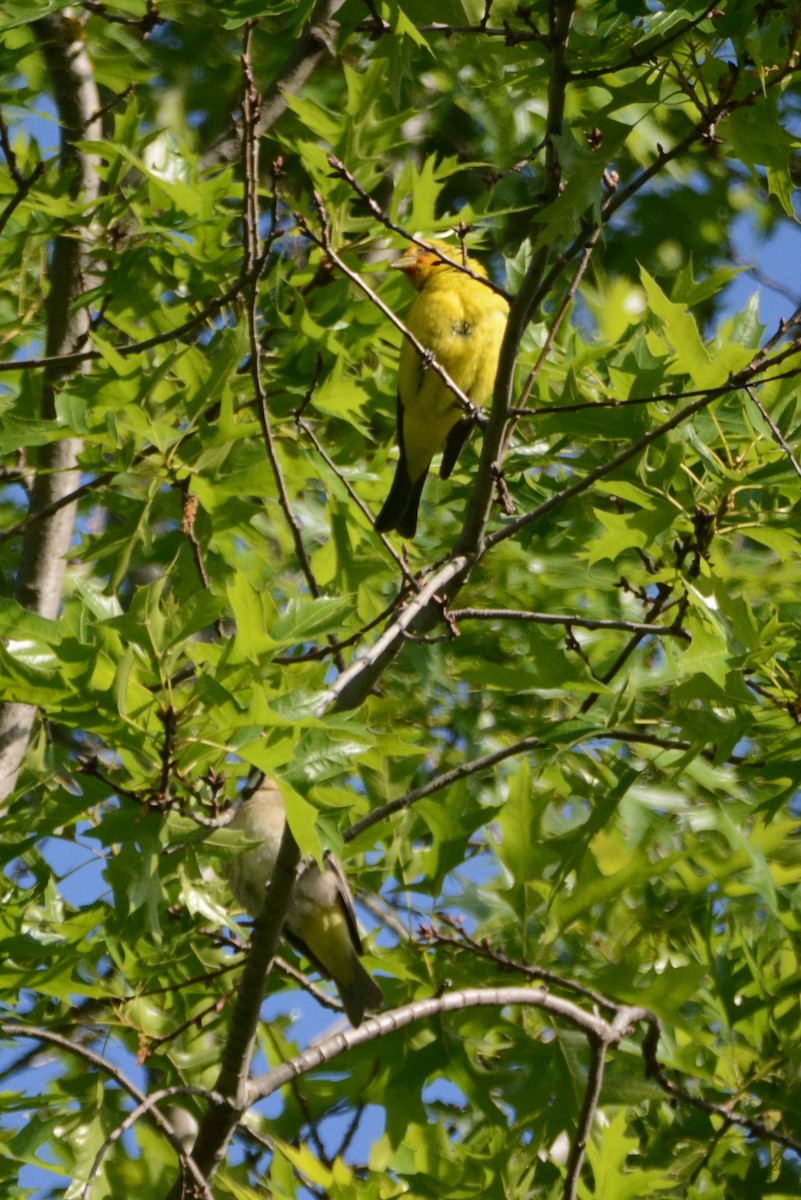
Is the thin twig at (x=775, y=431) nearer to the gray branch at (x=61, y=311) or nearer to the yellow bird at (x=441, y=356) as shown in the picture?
the yellow bird at (x=441, y=356)

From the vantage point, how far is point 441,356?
5.56m

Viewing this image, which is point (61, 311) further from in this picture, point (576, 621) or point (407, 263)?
point (576, 621)

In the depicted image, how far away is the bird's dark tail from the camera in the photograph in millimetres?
4621

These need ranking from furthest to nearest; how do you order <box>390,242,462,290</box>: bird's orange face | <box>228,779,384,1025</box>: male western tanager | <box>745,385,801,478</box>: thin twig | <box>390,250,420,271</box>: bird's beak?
1. <box>390,242,462,290</box>: bird's orange face
2. <box>390,250,420,271</box>: bird's beak
3. <box>228,779,384,1025</box>: male western tanager
4. <box>745,385,801,478</box>: thin twig

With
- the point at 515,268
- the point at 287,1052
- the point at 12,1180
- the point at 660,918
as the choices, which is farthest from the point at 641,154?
the point at 12,1180

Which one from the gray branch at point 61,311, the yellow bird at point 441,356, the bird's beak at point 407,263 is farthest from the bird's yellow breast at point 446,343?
the gray branch at point 61,311

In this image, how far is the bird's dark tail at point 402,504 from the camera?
4621 millimetres

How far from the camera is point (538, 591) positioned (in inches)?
187

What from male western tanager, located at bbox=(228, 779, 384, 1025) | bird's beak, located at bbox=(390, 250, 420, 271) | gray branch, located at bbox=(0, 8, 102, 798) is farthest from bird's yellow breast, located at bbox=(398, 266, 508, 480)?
male western tanager, located at bbox=(228, 779, 384, 1025)

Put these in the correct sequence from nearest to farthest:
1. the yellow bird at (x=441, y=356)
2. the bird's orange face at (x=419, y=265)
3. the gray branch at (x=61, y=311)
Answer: the gray branch at (x=61, y=311) → the yellow bird at (x=441, y=356) → the bird's orange face at (x=419, y=265)

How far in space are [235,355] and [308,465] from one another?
0.79 metres

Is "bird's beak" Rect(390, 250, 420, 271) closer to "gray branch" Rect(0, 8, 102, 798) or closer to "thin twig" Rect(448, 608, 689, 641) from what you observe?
"gray branch" Rect(0, 8, 102, 798)

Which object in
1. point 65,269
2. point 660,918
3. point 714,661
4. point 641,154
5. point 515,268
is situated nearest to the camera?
point 714,661

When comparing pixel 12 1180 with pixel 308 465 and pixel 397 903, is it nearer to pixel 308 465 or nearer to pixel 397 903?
pixel 397 903
